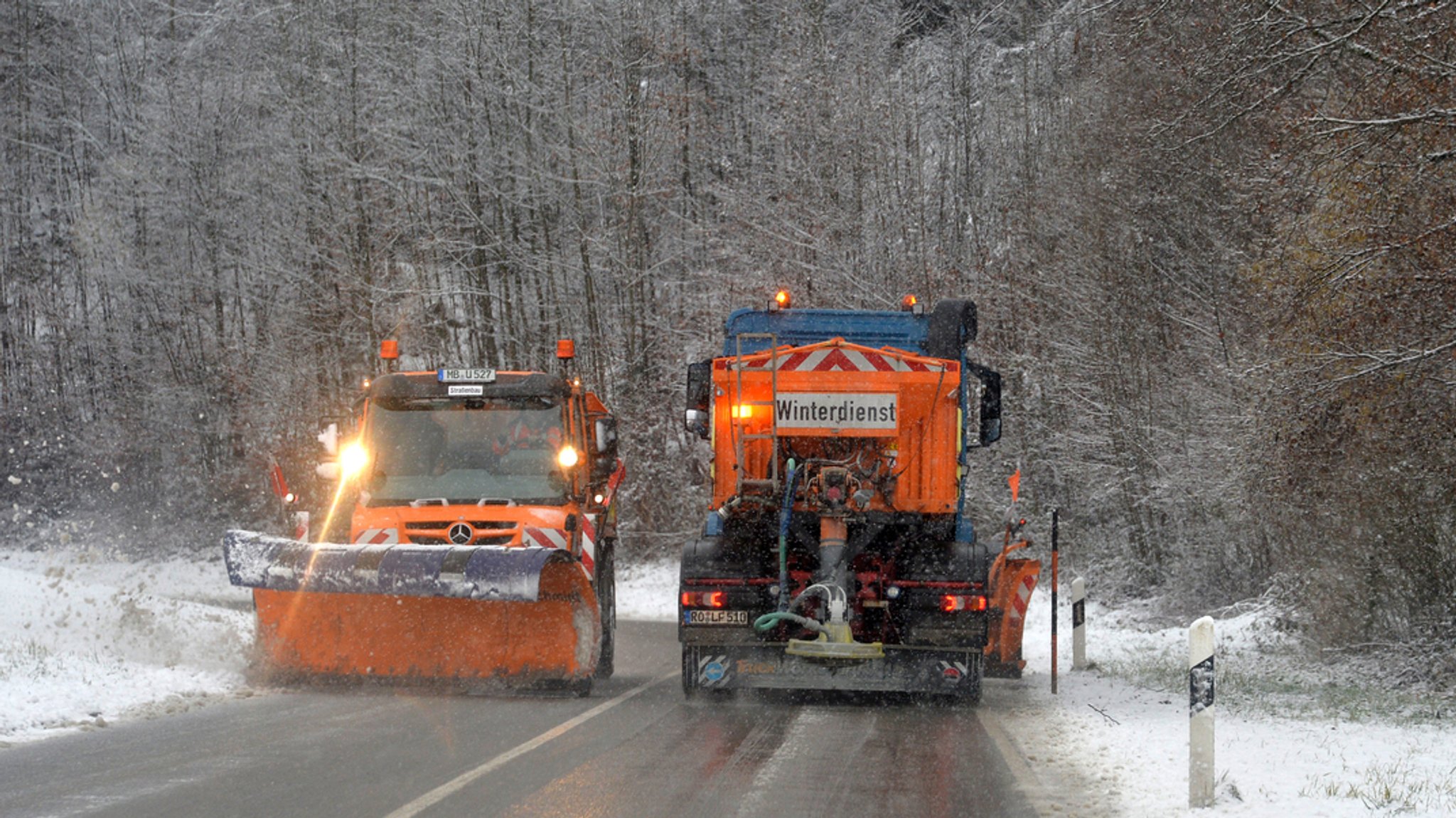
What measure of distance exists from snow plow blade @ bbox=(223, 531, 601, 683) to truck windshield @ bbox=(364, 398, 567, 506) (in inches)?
41.7

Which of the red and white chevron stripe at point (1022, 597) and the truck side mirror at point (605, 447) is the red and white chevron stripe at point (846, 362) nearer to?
Result: the truck side mirror at point (605, 447)

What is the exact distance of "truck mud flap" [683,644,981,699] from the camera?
35.6 feet

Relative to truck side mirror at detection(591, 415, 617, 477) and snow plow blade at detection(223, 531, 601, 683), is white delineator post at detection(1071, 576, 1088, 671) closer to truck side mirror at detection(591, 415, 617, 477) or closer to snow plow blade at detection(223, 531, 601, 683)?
truck side mirror at detection(591, 415, 617, 477)

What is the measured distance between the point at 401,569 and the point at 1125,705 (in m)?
5.66

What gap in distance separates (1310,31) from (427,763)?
24.9ft

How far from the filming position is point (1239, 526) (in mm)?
19719

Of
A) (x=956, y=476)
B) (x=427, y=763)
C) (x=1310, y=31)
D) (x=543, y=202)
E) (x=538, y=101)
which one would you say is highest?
(x=538, y=101)

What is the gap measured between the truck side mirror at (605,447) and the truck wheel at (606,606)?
76 cm

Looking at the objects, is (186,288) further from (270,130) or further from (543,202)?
(543,202)

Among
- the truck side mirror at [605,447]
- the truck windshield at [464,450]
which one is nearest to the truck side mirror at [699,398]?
the truck side mirror at [605,447]

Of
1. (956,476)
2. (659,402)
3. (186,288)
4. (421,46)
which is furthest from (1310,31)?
(186,288)

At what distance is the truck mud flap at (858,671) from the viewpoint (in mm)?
10859

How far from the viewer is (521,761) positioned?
8.05 meters

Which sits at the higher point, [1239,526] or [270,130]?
[270,130]
